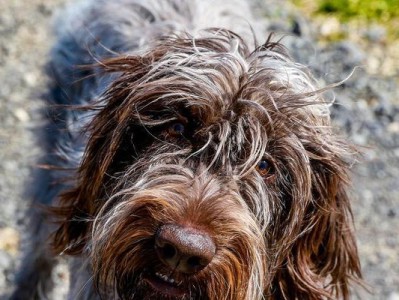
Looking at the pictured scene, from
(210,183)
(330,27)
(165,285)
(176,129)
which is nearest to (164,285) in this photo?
(165,285)

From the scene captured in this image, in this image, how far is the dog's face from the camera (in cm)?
315

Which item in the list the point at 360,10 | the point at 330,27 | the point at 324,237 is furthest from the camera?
the point at 360,10

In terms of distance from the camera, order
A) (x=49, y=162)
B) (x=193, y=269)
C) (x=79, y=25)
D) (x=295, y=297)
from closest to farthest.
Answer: (x=193, y=269)
(x=295, y=297)
(x=49, y=162)
(x=79, y=25)

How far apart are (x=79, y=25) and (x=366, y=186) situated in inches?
87.0

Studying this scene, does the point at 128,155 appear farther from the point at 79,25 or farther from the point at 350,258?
the point at 79,25

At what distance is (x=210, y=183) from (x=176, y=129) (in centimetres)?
28

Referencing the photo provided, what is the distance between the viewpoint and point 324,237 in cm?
385

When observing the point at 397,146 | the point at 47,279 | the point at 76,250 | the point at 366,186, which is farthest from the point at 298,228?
the point at 397,146

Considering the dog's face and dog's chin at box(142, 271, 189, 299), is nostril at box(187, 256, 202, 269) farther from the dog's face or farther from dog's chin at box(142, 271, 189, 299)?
dog's chin at box(142, 271, 189, 299)

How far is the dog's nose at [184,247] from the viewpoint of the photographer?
300cm

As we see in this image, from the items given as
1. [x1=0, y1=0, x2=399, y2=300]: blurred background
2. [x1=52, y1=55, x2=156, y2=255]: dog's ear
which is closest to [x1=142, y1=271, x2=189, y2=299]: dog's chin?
[x1=52, y1=55, x2=156, y2=255]: dog's ear

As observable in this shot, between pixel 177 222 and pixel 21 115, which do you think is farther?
pixel 21 115

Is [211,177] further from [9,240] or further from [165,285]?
[9,240]

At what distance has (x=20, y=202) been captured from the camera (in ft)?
18.6
